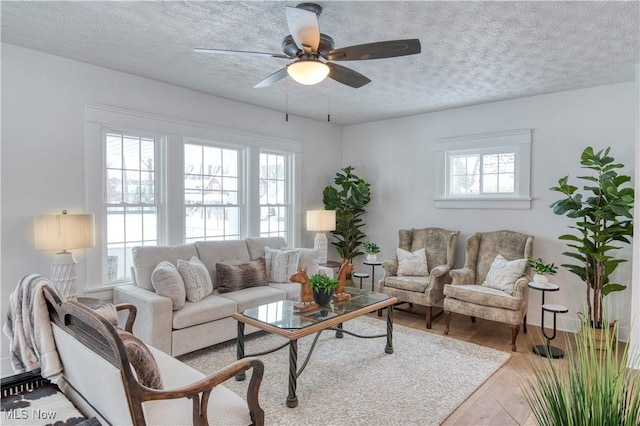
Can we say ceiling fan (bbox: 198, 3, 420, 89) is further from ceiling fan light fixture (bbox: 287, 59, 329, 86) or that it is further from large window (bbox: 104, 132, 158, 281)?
large window (bbox: 104, 132, 158, 281)

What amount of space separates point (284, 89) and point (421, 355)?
10.5 feet

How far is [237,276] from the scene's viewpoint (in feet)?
13.2

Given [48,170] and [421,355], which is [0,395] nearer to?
[48,170]

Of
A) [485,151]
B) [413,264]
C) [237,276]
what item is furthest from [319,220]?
[485,151]

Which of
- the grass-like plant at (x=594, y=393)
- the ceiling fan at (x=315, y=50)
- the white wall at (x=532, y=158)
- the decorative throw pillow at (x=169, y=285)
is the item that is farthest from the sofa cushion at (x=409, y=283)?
the grass-like plant at (x=594, y=393)

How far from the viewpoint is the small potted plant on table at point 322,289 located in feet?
10.5

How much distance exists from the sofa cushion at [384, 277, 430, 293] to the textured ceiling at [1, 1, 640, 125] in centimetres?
226

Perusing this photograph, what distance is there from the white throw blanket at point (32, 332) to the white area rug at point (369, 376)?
4.44 feet

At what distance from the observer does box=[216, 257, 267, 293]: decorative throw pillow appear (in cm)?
398

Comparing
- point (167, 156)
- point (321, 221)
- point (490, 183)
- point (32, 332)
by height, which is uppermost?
point (167, 156)

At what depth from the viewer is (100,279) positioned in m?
3.72

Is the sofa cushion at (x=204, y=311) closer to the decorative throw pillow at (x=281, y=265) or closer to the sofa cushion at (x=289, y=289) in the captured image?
the sofa cushion at (x=289, y=289)

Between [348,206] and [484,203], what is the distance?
193 centimetres

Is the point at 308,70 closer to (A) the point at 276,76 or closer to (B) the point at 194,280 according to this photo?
(A) the point at 276,76
